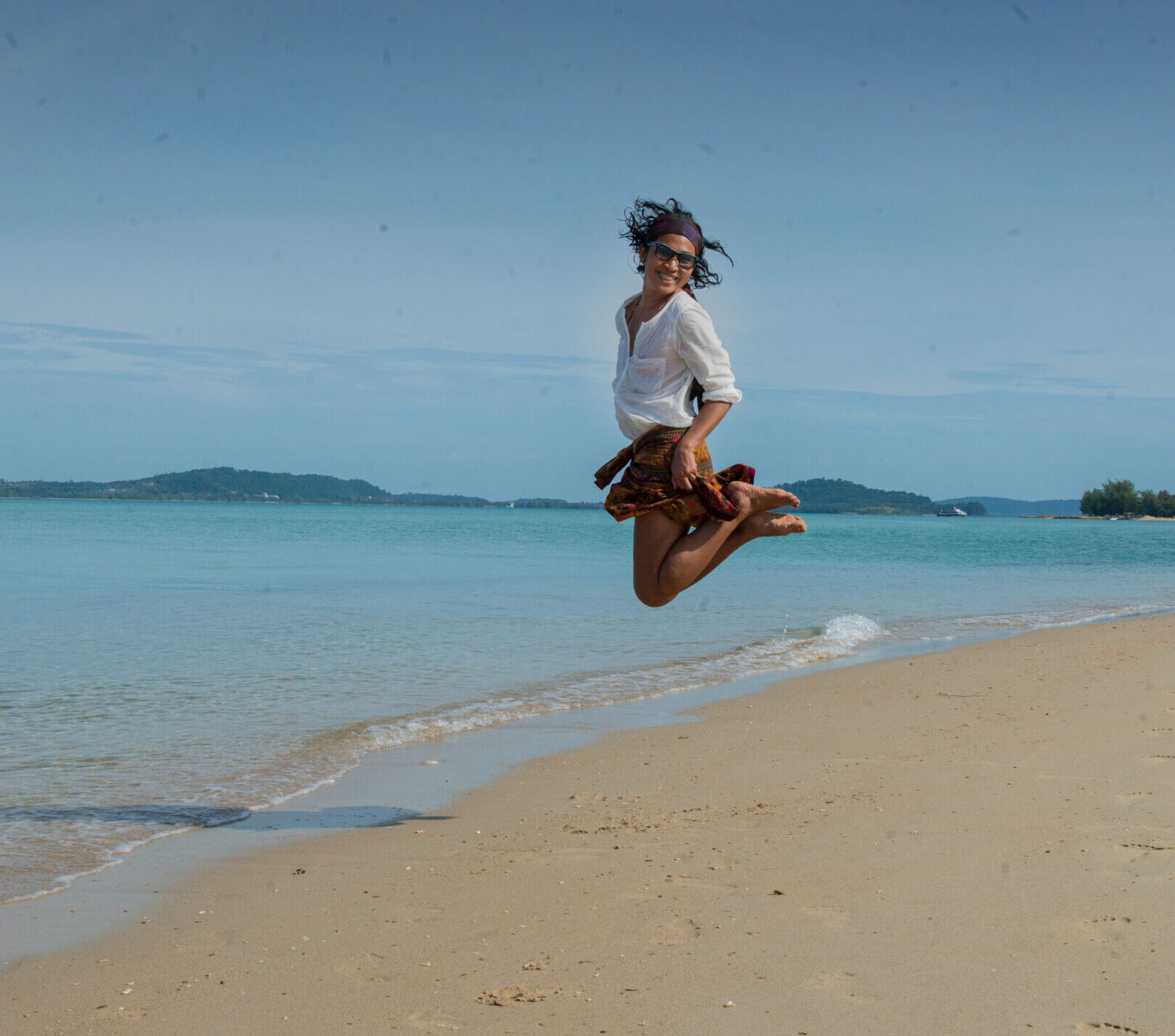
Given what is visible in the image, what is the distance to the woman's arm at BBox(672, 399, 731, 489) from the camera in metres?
4.54

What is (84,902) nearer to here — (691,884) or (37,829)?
(37,829)

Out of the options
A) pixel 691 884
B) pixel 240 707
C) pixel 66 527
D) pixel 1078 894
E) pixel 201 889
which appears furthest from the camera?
pixel 66 527

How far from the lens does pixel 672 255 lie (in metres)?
4.61

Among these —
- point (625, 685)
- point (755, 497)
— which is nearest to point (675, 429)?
point (755, 497)

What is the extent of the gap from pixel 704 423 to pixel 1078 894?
2.38m

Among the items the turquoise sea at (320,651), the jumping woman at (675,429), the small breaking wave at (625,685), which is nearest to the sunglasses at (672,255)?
the jumping woman at (675,429)

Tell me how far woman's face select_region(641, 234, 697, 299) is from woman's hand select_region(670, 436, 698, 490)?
0.66m

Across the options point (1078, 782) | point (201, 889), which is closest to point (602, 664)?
point (1078, 782)

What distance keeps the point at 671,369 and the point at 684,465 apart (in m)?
0.45

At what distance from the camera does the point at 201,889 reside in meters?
4.76

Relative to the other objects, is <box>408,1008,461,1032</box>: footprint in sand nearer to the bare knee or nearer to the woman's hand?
the bare knee

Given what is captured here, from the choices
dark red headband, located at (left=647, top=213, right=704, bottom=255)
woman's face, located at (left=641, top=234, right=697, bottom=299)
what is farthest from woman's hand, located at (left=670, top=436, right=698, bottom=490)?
dark red headband, located at (left=647, top=213, right=704, bottom=255)

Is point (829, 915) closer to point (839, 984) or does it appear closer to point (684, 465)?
point (839, 984)

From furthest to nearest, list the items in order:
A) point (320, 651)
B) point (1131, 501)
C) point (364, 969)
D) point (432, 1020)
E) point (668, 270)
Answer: point (1131, 501) < point (320, 651) < point (668, 270) < point (364, 969) < point (432, 1020)
